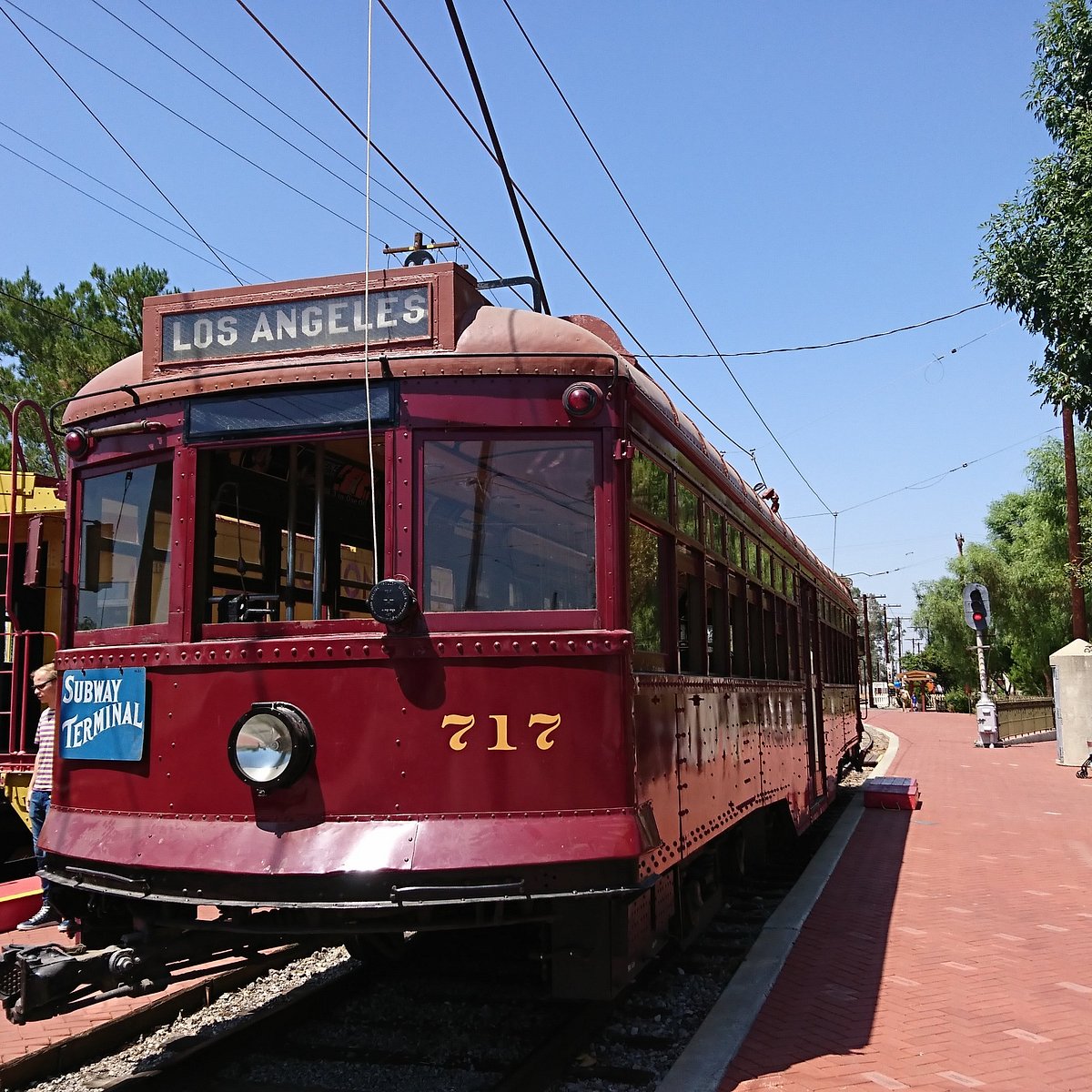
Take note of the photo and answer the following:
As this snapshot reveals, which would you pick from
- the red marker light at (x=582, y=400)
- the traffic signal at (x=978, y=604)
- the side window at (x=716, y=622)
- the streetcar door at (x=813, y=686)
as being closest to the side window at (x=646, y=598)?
the red marker light at (x=582, y=400)

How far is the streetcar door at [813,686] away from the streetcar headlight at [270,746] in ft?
22.6

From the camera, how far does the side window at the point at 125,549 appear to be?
4523 mm

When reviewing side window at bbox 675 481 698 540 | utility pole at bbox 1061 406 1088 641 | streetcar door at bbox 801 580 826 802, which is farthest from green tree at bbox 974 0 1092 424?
utility pole at bbox 1061 406 1088 641

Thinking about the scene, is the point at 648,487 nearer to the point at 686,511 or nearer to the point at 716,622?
the point at 686,511

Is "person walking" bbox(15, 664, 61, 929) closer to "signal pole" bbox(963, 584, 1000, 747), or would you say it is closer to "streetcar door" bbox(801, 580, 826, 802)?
"streetcar door" bbox(801, 580, 826, 802)

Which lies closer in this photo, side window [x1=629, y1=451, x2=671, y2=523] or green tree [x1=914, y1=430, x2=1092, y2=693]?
side window [x1=629, y1=451, x2=671, y2=523]

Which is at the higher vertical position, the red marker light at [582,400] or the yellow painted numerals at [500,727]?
the red marker light at [582,400]

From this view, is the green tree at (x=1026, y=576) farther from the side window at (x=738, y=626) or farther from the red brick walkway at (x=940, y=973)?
the side window at (x=738, y=626)

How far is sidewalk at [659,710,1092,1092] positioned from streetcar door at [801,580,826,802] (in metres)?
0.81

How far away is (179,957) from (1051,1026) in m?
4.10

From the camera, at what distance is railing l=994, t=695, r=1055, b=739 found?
90.9 ft

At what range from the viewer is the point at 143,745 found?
14.1 feet

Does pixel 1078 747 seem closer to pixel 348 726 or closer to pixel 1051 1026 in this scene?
pixel 1051 1026

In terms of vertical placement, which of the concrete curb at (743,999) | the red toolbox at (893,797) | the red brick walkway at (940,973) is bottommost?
the red brick walkway at (940,973)
